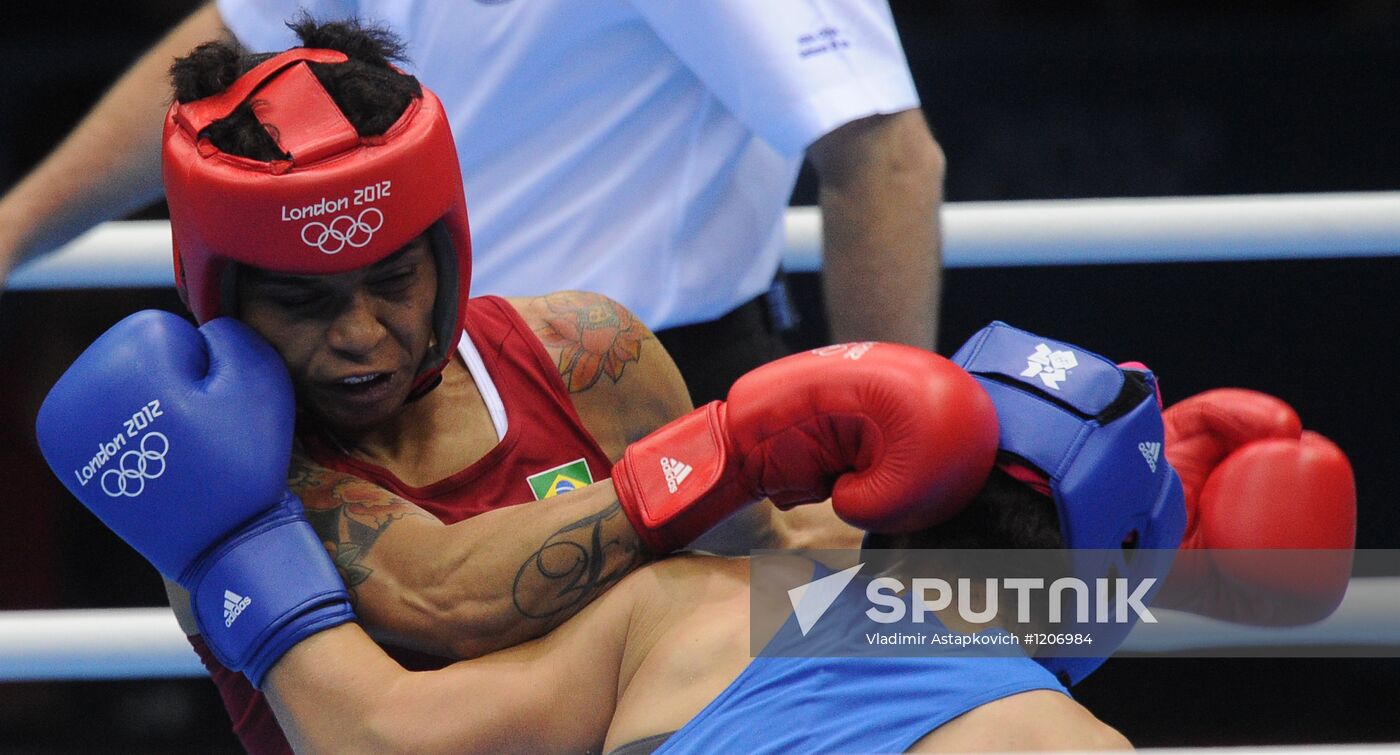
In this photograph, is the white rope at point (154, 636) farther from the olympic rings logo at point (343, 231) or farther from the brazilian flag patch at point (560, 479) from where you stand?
the olympic rings logo at point (343, 231)

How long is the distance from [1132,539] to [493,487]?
559mm

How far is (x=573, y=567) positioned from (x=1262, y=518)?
0.64 m

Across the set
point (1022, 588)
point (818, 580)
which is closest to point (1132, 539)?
point (1022, 588)

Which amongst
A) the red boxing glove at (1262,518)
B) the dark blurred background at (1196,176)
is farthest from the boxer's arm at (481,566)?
the dark blurred background at (1196,176)

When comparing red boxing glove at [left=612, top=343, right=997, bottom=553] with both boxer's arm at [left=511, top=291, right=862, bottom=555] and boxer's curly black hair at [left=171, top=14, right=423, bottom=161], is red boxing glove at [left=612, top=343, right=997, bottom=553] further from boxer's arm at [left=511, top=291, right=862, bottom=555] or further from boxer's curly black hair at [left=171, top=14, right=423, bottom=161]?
boxer's curly black hair at [left=171, top=14, right=423, bottom=161]

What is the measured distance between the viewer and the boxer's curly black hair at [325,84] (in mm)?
1298

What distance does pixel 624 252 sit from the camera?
182 cm

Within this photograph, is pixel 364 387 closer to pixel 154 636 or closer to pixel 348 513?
pixel 348 513

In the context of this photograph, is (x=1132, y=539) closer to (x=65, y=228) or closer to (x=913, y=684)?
(x=913, y=684)

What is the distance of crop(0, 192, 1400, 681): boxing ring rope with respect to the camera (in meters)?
1.70

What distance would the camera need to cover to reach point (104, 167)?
1811 mm

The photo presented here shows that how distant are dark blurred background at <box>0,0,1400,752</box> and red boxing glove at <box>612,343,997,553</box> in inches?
63.3
